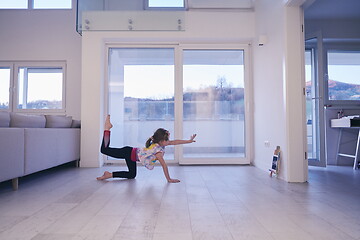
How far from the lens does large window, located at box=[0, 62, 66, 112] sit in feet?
15.9

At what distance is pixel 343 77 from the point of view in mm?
4785

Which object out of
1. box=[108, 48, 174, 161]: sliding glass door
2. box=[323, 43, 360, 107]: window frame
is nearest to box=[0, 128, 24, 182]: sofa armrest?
box=[108, 48, 174, 161]: sliding glass door

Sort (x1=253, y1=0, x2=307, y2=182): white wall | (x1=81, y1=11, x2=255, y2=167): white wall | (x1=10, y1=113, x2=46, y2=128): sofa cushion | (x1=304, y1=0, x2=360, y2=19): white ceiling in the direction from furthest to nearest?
(x1=81, y1=11, x2=255, y2=167): white wall, (x1=304, y1=0, x2=360, y2=19): white ceiling, (x1=253, y1=0, x2=307, y2=182): white wall, (x1=10, y1=113, x2=46, y2=128): sofa cushion

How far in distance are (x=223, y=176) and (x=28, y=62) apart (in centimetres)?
408

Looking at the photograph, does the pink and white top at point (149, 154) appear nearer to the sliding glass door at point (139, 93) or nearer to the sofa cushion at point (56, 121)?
the sofa cushion at point (56, 121)

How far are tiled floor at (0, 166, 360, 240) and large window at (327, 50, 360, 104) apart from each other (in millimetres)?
2301

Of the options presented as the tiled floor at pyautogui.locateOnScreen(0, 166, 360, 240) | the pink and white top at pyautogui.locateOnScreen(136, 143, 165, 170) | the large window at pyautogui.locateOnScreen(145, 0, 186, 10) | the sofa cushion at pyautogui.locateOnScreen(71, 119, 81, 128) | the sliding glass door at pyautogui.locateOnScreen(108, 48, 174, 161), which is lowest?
the tiled floor at pyautogui.locateOnScreen(0, 166, 360, 240)

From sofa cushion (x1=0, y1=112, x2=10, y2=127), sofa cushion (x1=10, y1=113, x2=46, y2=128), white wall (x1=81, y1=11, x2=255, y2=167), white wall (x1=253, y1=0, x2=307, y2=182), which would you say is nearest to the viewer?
sofa cushion (x1=0, y1=112, x2=10, y2=127)

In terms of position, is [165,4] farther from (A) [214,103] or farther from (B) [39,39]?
(B) [39,39]

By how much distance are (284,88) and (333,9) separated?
2237 mm

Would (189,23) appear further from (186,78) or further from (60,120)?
(60,120)

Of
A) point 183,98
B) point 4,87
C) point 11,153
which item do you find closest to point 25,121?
point 11,153

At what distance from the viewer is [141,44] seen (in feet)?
14.6

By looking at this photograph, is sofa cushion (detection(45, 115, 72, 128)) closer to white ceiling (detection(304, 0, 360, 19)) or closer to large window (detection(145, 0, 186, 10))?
large window (detection(145, 0, 186, 10))
